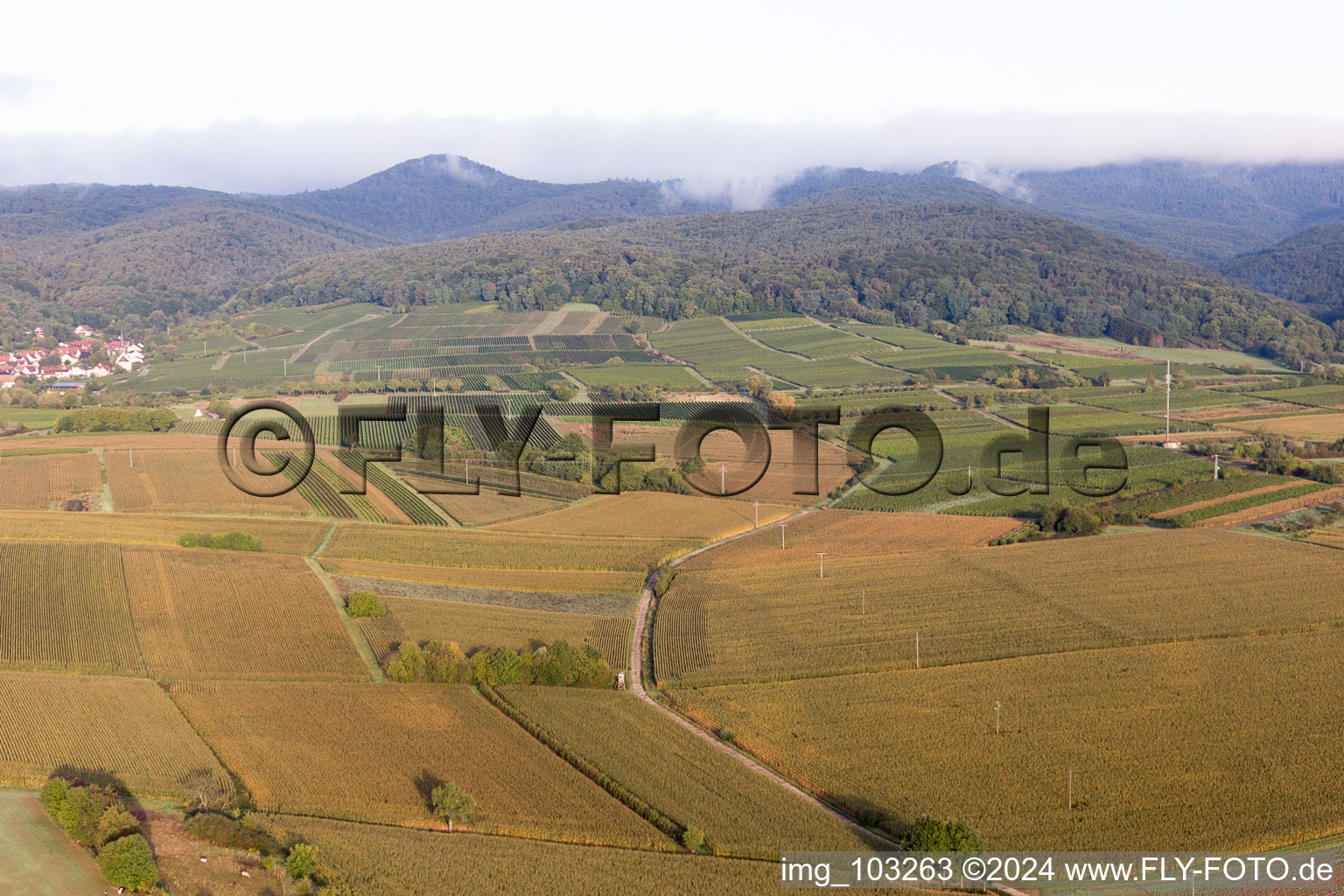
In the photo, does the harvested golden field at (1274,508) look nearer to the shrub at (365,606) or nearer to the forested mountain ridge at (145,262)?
the shrub at (365,606)

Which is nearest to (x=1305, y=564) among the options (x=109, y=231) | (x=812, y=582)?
(x=812, y=582)

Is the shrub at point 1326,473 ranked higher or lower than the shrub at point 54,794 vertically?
higher

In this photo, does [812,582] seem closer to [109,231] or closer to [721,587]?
[721,587]

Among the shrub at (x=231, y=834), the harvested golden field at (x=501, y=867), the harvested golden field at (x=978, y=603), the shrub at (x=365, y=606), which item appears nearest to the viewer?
the harvested golden field at (x=501, y=867)

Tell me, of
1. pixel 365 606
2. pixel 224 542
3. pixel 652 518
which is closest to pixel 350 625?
pixel 365 606

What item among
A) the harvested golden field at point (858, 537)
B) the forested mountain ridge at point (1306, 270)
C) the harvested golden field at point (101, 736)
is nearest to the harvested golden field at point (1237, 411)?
Answer: the harvested golden field at point (858, 537)

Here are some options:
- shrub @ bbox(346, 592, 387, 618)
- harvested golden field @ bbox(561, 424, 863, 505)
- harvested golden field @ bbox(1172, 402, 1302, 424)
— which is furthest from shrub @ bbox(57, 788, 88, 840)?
harvested golden field @ bbox(1172, 402, 1302, 424)
